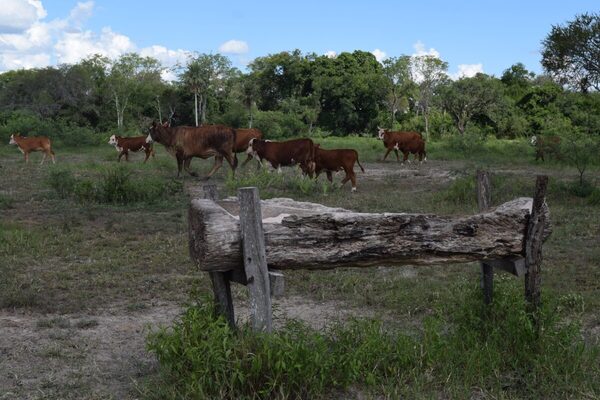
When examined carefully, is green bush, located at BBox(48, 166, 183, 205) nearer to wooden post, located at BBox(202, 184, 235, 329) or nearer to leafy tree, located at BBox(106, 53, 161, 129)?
wooden post, located at BBox(202, 184, 235, 329)

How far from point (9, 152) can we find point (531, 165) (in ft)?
55.8

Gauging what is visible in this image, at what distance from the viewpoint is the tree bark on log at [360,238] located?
177 inches

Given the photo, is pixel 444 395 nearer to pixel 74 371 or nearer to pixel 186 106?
pixel 74 371

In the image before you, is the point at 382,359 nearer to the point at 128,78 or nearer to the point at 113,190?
the point at 113,190

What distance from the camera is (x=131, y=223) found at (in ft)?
34.7

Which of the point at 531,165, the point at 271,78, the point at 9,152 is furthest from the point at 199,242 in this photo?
the point at 271,78

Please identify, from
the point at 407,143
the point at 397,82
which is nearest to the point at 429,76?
the point at 397,82

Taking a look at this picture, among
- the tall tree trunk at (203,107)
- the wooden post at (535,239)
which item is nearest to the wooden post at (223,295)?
the wooden post at (535,239)

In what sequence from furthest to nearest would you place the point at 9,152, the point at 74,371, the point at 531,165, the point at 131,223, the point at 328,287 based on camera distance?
the point at 9,152 → the point at 531,165 → the point at 131,223 → the point at 328,287 → the point at 74,371

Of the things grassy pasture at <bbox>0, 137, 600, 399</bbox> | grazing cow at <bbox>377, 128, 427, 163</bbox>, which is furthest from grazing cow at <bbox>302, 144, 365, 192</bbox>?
grazing cow at <bbox>377, 128, 427, 163</bbox>

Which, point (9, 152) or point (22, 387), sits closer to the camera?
point (22, 387)

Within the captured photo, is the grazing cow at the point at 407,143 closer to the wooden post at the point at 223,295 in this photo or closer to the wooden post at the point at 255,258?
the wooden post at the point at 223,295

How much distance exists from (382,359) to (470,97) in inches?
1600

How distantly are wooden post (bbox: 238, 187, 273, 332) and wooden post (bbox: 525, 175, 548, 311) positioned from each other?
1738mm
